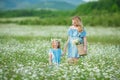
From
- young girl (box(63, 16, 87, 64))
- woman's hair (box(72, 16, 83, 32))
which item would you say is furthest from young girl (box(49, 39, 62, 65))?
woman's hair (box(72, 16, 83, 32))

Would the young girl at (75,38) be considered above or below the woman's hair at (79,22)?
below

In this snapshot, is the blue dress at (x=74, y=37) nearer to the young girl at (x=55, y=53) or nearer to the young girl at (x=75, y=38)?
the young girl at (x=75, y=38)

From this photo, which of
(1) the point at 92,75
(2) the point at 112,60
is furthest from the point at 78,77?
(2) the point at 112,60

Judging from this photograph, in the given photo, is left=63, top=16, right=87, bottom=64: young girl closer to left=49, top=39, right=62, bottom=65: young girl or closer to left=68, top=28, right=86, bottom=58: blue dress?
left=68, top=28, right=86, bottom=58: blue dress

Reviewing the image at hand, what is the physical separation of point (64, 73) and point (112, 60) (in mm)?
3297

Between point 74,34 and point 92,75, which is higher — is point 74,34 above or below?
above

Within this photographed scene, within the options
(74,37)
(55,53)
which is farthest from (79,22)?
(55,53)

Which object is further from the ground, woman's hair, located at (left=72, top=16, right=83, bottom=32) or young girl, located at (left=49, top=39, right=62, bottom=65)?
woman's hair, located at (left=72, top=16, right=83, bottom=32)

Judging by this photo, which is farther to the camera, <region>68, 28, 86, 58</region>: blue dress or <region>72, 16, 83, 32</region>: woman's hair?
<region>68, 28, 86, 58</region>: blue dress

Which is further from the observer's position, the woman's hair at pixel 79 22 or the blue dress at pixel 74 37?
the blue dress at pixel 74 37

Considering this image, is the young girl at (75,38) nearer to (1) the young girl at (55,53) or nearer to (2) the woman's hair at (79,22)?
(2) the woman's hair at (79,22)

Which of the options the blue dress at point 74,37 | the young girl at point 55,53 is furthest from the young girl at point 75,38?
the young girl at point 55,53

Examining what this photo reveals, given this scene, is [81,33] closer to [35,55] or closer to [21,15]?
[35,55]

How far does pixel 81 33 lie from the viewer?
36.0ft
